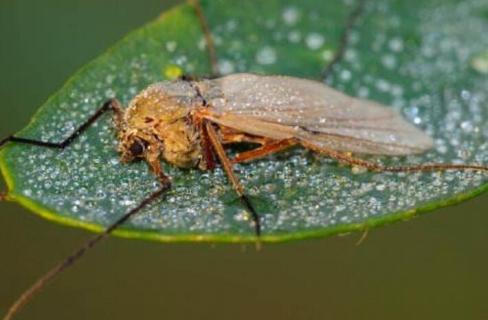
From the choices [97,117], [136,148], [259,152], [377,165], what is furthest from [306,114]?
[97,117]

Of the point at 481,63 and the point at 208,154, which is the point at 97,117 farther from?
the point at 481,63

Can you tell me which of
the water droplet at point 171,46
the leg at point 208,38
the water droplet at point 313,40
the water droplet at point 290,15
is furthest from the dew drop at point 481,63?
the water droplet at point 171,46

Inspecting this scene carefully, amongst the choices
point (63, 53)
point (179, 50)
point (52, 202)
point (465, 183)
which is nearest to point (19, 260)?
point (63, 53)

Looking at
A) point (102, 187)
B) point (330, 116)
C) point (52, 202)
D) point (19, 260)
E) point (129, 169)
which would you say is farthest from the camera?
point (19, 260)

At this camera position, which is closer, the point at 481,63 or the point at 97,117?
the point at 97,117

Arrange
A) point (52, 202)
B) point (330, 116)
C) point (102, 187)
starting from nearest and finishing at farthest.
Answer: point (52, 202) → point (102, 187) → point (330, 116)

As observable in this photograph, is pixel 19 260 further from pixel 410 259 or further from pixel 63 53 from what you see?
pixel 410 259

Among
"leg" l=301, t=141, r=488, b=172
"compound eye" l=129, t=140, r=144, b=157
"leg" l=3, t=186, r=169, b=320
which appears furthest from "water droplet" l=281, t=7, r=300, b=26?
"leg" l=3, t=186, r=169, b=320
